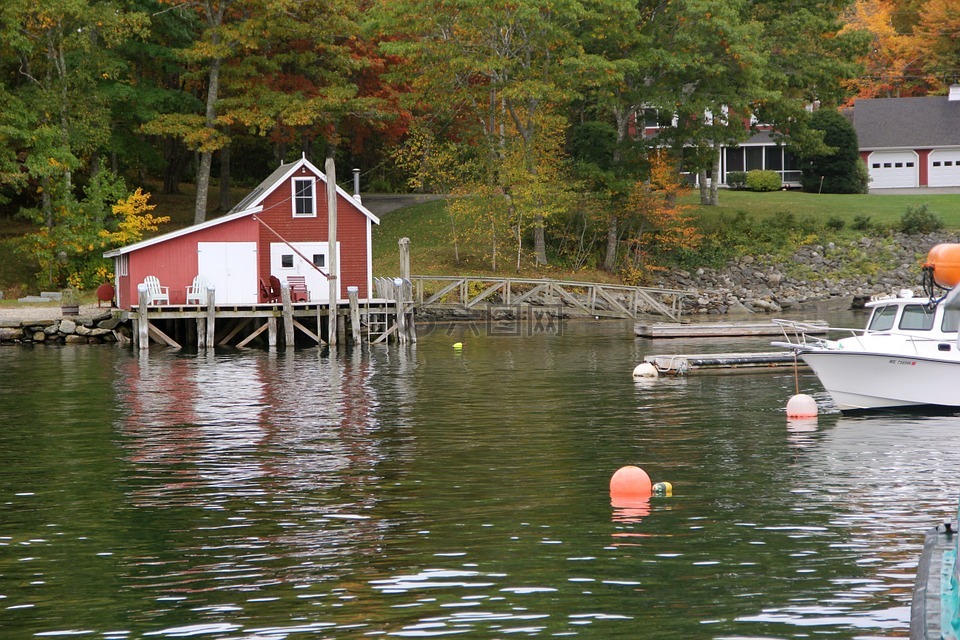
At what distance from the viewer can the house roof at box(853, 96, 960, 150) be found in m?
77.8

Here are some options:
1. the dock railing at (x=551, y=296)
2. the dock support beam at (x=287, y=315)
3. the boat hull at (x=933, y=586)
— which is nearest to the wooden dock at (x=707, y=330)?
the dock railing at (x=551, y=296)

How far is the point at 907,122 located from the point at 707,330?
144 ft

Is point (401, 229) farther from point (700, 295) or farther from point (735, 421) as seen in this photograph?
point (735, 421)

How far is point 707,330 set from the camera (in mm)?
41750

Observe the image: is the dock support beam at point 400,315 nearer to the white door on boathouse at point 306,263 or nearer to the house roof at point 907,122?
the white door on boathouse at point 306,263

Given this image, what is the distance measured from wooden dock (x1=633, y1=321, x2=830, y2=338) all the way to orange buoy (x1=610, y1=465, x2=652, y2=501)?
25026mm

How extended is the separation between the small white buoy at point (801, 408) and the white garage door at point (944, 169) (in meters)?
60.2

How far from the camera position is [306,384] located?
30547mm

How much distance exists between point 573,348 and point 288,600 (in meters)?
28.4

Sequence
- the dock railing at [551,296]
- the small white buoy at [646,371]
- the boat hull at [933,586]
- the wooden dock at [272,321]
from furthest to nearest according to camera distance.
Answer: the dock railing at [551,296] → the wooden dock at [272,321] → the small white buoy at [646,371] → the boat hull at [933,586]

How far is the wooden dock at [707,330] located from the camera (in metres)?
40.8

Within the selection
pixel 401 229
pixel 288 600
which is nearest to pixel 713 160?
pixel 401 229

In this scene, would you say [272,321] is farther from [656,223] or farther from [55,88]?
[656,223]

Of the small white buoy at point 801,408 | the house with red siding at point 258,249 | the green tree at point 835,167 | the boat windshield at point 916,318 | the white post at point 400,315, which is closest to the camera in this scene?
the small white buoy at point 801,408
